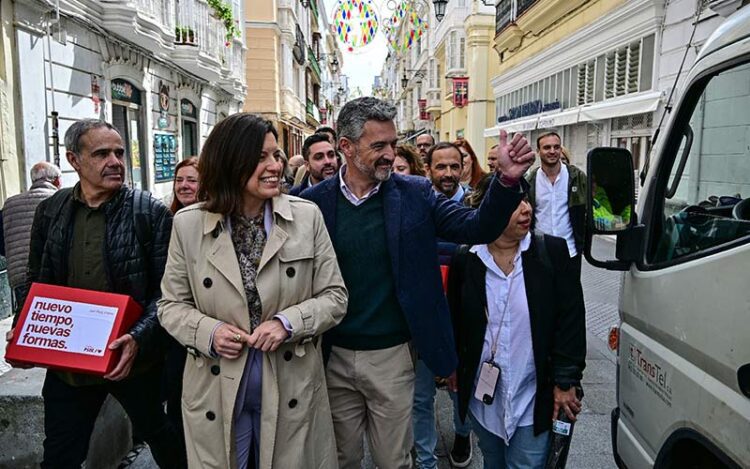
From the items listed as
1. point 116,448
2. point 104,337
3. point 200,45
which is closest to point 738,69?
point 104,337

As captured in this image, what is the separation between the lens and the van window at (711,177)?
1.90m

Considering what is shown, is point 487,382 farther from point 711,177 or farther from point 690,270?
point 711,177

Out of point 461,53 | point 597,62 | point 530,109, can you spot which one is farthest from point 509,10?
point 461,53

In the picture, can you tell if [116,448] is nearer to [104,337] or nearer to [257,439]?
[104,337]

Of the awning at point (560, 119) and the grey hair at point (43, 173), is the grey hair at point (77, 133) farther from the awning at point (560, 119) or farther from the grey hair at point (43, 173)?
the awning at point (560, 119)

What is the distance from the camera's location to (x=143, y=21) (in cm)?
941

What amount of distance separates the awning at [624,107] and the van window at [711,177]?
8.65 meters

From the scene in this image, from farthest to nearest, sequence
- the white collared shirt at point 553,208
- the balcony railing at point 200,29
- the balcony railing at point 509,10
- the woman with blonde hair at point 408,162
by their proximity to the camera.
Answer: the balcony railing at point 509,10
the balcony railing at point 200,29
the white collared shirt at point 553,208
the woman with blonde hair at point 408,162

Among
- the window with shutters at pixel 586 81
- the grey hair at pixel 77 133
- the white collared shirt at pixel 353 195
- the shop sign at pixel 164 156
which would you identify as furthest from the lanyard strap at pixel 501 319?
the window with shutters at pixel 586 81

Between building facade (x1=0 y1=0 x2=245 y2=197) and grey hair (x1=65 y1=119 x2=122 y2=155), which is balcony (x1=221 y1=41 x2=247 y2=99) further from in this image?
grey hair (x1=65 y1=119 x2=122 y2=155)

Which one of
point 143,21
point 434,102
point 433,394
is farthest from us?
point 434,102

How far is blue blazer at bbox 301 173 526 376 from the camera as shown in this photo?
2375mm

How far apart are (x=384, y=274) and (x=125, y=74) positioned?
32.3 ft

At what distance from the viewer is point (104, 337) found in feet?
8.15
